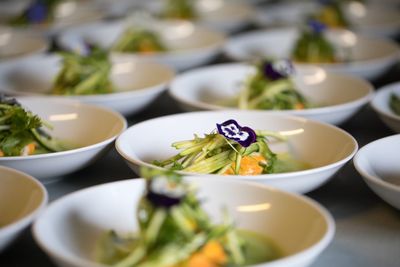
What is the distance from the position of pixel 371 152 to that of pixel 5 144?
893mm

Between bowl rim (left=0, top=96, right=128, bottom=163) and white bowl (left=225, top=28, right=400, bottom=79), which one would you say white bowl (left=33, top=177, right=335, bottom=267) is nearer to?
bowl rim (left=0, top=96, right=128, bottom=163)

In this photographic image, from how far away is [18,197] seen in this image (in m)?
1.48

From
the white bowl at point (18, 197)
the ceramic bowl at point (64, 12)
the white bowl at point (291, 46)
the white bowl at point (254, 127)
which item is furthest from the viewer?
the ceramic bowl at point (64, 12)

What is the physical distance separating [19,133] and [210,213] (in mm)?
643

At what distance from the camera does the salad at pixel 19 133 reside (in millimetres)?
1782

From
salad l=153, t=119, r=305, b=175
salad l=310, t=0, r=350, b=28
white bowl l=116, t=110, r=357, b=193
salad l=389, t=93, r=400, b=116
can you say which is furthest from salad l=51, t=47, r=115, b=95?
salad l=310, t=0, r=350, b=28

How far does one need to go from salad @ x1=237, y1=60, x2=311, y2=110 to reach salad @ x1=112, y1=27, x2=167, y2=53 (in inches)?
35.2

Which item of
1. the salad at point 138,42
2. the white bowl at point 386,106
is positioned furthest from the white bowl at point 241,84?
the salad at point 138,42

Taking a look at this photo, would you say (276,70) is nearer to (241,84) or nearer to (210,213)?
(241,84)

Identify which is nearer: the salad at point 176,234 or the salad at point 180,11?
the salad at point 176,234

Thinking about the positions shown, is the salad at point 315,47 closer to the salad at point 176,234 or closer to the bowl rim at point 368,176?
the bowl rim at point 368,176

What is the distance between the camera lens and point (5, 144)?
5.83 ft

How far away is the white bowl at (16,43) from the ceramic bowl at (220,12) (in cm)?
87

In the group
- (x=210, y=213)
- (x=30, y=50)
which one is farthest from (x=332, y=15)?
(x=210, y=213)
